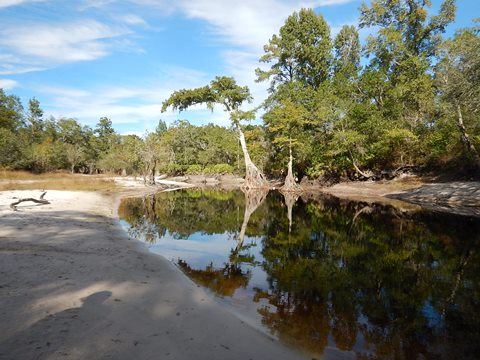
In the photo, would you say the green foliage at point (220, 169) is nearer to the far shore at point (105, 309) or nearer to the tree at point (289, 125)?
the tree at point (289, 125)

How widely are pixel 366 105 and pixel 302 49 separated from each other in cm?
1583

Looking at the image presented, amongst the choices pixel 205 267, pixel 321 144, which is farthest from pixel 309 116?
pixel 205 267

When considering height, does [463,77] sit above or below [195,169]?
above

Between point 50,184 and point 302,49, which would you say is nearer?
point 50,184

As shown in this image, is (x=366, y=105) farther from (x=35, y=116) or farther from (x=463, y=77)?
(x=35, y=116)

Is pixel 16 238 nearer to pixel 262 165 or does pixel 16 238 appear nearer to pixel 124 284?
pixel 124 284

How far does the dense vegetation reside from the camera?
26938mm

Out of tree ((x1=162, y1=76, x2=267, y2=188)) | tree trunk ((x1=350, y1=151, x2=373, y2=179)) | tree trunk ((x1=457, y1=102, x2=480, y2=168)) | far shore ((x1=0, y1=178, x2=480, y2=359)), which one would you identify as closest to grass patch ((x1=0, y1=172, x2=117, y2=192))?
tree ((x1=162, y1=76, x2=267, y2=188))

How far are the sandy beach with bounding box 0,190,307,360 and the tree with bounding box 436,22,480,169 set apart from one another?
2122 cm

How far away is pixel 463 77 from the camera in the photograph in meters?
19.4

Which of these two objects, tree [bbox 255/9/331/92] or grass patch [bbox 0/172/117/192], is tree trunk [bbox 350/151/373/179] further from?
grass patch [bbox 0/172/117/192]

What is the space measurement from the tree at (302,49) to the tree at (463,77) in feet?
66.6

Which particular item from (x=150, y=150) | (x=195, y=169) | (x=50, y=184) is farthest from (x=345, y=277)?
(x=195, y=169)

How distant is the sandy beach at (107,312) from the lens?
12.9 ft
